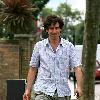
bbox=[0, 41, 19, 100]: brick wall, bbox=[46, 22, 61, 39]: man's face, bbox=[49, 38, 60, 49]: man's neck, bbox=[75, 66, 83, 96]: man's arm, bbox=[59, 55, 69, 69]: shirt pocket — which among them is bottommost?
bbox=[0, 41, 19, 100]: brick wall

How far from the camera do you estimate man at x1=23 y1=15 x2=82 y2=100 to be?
Answer: 21.1ft

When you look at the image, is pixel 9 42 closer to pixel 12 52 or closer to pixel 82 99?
pixel 12 52

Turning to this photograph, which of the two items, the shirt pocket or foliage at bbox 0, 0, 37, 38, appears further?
foliage at bbox 0, 0, 37, 38

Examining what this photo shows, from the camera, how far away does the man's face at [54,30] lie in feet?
21.3

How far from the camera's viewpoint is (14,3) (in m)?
14.8

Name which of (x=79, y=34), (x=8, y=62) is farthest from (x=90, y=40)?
(x=79, y=34)

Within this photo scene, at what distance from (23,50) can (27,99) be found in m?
8.11

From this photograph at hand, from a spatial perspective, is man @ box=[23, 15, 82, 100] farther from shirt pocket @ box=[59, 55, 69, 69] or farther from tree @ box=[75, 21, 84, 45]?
tree @ box=[75, 21, 84, 45]

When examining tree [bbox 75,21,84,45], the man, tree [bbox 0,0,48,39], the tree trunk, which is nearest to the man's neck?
the man

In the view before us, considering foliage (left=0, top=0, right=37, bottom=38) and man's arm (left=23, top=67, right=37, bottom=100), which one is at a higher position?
foliage (left=0, top=0, right=37, bottom=38)

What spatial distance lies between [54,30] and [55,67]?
466 millimetres

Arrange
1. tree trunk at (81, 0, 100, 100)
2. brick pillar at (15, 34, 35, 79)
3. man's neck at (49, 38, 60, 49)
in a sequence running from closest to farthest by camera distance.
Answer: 1. man's neck at (49, 38, 60, 49)
2. tree trunk at (81, 0, 100, 100)
3. brick pillar at (15, 34, 35, 79)

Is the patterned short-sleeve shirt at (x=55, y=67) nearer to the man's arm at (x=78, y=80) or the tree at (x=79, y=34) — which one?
the man's arm at (x=78, y=80)

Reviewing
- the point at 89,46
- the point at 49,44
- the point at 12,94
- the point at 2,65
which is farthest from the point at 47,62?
the point at 2,65
